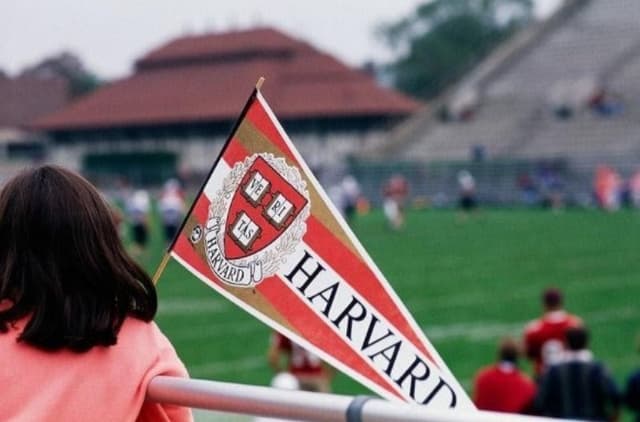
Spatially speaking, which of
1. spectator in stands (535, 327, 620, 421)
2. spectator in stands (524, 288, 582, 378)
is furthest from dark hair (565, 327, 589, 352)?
spectator in stands (524, 288, 582, 378)

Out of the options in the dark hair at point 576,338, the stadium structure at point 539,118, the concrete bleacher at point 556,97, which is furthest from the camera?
the concrete bleacher at point 556,97

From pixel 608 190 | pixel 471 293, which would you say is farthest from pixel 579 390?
pixel 608 190

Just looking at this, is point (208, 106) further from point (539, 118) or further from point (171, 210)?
point (171, 210)

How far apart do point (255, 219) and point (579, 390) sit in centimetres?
515

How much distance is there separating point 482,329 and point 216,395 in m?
12.4

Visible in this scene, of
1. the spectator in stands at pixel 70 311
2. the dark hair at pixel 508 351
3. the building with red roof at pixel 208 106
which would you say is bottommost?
the spectator in stands at pixel 70 311

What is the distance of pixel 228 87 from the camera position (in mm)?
57938

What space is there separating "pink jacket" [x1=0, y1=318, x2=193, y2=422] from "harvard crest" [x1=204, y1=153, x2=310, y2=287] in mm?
250

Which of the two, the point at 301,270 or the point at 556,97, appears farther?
the point at 556,97

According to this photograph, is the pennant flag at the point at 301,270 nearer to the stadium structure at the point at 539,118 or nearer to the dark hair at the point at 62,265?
the dark hair at the point at 62,265

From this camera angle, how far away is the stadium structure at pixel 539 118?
40188 mm

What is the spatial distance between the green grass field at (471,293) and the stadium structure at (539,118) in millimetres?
11001

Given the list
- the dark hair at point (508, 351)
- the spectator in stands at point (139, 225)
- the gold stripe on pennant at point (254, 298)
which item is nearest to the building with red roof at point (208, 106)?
the spectator in stands at point (139, 225)

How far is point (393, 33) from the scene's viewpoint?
→ 281ft
